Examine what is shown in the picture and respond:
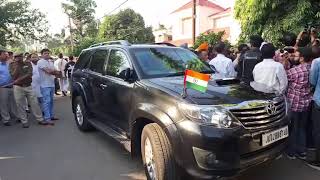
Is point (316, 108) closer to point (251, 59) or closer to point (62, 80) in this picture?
point (251, 59)

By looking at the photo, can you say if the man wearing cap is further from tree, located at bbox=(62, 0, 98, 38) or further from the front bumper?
tree, located at bbox=(62, 0, 98, 38)

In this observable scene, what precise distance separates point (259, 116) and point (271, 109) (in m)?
0.25

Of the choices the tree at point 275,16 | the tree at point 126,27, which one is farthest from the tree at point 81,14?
the tree at point 275,16

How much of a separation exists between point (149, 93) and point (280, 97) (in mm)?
1668

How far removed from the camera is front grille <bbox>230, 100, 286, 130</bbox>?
159 inches

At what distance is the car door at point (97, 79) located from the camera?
252 inches

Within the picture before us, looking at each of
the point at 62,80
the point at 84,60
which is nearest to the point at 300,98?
the point at 84,60

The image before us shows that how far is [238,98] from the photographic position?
4.24 metres

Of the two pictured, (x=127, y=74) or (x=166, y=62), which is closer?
(x=127, y=74)

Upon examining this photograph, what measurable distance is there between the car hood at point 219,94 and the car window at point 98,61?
5.88 feet

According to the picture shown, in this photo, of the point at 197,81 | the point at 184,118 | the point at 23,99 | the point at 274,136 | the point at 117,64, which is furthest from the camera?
the point at 23,99

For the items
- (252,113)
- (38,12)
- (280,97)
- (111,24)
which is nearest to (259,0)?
(280,97)

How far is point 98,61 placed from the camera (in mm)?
6867

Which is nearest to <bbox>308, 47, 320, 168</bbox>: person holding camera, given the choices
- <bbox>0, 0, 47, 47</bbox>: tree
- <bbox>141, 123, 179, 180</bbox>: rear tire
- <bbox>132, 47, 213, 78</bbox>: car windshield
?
<bbox>132, 47, 213, 78</bbox>: car windshield
